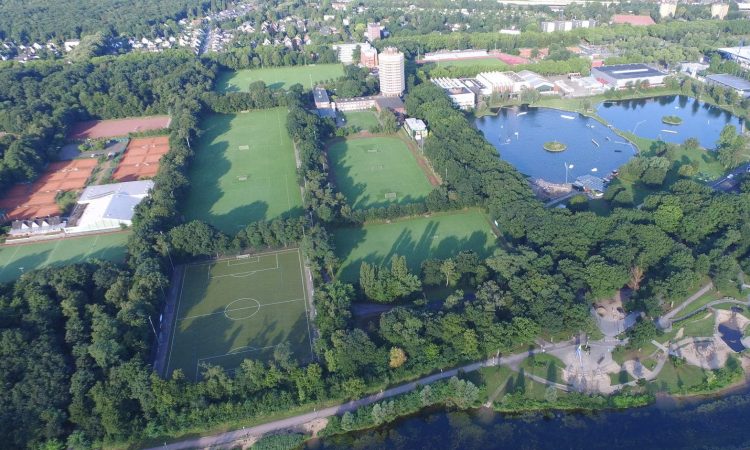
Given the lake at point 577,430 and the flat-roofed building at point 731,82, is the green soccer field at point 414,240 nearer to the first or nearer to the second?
the lake at point 577,430

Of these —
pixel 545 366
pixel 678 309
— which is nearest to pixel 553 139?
pixel 678 309

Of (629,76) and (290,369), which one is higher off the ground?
(629,76)

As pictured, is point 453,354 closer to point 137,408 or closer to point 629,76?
point 137,408

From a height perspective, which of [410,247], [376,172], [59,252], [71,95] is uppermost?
[71,95]

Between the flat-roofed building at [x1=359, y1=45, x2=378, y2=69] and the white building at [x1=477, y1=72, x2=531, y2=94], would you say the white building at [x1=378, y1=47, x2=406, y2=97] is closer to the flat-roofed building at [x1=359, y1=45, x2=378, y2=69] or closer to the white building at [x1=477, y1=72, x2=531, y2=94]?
the white building at [x1=477, y1=72, x2=531, y2=94]

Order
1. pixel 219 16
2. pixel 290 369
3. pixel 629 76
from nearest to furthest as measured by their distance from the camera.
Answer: pixel 290 369
pixel 629 76
pixel 219 16

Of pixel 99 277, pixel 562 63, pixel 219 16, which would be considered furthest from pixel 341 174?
pixel 219 16

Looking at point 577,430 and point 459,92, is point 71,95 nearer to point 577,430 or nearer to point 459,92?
point 459,92
